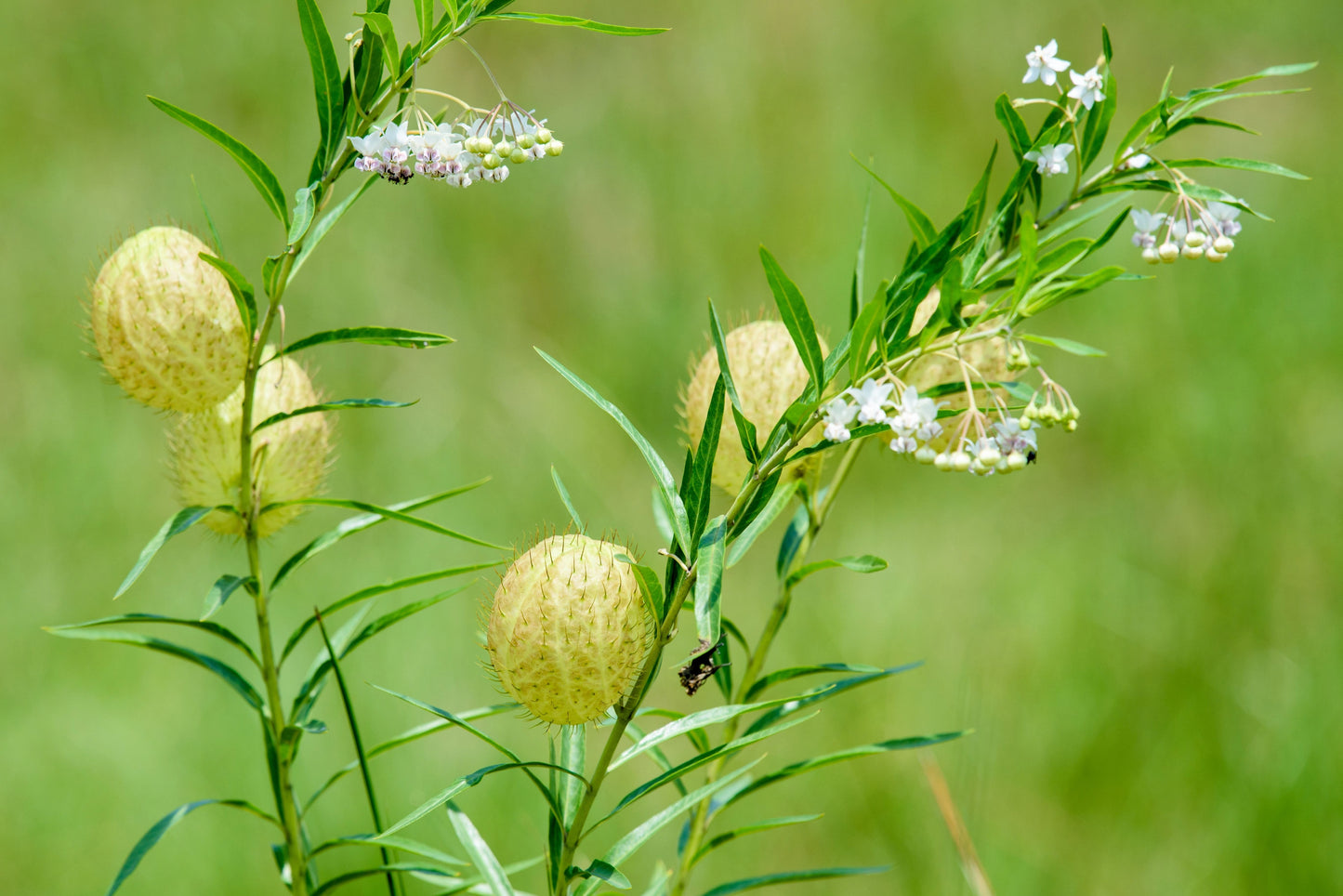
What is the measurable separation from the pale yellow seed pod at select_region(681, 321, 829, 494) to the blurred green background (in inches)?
54.5

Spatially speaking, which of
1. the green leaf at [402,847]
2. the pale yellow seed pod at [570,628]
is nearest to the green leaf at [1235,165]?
the pale yellow seed pod at [570,628]

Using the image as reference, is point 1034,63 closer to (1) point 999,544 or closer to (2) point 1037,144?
(2) point 1037,144

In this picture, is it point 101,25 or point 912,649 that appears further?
point 101,25

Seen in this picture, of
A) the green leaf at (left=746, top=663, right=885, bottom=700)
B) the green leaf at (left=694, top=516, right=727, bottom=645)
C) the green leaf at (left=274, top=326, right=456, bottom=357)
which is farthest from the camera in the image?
the green leaf at (left=746, top=663, right=885, bottom=700)

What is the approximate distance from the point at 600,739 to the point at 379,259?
2401 millimetres

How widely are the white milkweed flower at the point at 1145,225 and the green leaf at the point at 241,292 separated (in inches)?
39.5

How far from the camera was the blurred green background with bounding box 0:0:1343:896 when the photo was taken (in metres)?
3.36

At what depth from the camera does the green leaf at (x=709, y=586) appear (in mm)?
1035

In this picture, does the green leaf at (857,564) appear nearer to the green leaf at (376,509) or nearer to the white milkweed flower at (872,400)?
the white milkweed flower at (872,400)

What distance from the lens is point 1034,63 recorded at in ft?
3.88

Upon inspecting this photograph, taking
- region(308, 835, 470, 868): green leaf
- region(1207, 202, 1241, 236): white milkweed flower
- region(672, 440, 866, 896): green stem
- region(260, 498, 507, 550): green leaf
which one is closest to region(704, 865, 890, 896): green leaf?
region(672, 440, 866, 896): green stem

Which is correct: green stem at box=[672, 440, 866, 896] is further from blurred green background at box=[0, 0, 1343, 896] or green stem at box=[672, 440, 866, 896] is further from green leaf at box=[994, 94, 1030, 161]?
blurred green background at box=[0, 0, 1343, 896]

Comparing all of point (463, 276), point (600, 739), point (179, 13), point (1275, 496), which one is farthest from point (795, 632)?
point (179, 13)

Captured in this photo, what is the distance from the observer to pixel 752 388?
139 centimetres
